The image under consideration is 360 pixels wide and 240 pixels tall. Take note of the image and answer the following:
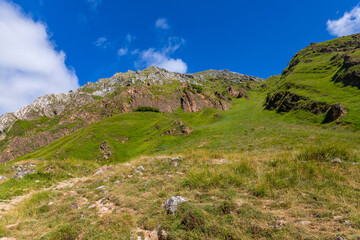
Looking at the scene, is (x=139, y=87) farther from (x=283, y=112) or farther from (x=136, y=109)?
(x=283, y=112)

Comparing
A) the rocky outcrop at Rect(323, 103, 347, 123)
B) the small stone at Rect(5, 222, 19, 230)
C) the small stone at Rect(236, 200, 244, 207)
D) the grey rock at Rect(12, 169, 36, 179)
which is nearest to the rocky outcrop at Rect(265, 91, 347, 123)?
the rocky outcrop at Rect(323, 103, 347, 123)

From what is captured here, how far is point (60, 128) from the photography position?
302ft

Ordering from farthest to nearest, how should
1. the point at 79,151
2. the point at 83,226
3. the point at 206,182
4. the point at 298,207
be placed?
the point at 79,151
the point at 206,182
the point at 83,226
the point at 298,207

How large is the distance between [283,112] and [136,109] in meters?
67.7

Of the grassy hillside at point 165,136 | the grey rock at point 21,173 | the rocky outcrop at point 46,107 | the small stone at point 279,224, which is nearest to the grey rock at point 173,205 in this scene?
the small stone at point 279,224

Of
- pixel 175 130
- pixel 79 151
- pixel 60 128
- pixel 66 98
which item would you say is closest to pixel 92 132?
pixel 79 151

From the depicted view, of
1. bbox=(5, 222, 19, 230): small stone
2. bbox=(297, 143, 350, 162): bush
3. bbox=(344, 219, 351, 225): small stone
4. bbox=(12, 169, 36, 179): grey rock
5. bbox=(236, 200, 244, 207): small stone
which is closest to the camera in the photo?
bbox=(344, 219, 351, 225): small stone

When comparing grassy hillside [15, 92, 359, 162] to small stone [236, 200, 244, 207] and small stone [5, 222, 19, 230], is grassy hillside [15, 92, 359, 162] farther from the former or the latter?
small stone [5, 222, 19, 230]

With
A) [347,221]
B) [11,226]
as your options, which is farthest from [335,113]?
[11,226]

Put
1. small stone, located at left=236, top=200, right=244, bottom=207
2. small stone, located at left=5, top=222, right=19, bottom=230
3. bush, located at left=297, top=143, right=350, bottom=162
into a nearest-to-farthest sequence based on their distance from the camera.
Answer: small stone, located at left=236, top=200, right=244, bottom=207
small stone, located at left=5, top=222, right=19, bottom=230
bush, located at left=297, top=143, right=350, bottom=162

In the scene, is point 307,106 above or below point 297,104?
below

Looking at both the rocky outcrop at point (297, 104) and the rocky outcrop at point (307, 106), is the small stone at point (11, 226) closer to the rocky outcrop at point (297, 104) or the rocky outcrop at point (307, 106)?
the rocky outcrop at point (307, 106)

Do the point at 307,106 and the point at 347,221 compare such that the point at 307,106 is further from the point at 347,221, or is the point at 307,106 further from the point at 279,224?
the point at 279,224

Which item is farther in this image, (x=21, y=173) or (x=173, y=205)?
(x=21, y=173)
